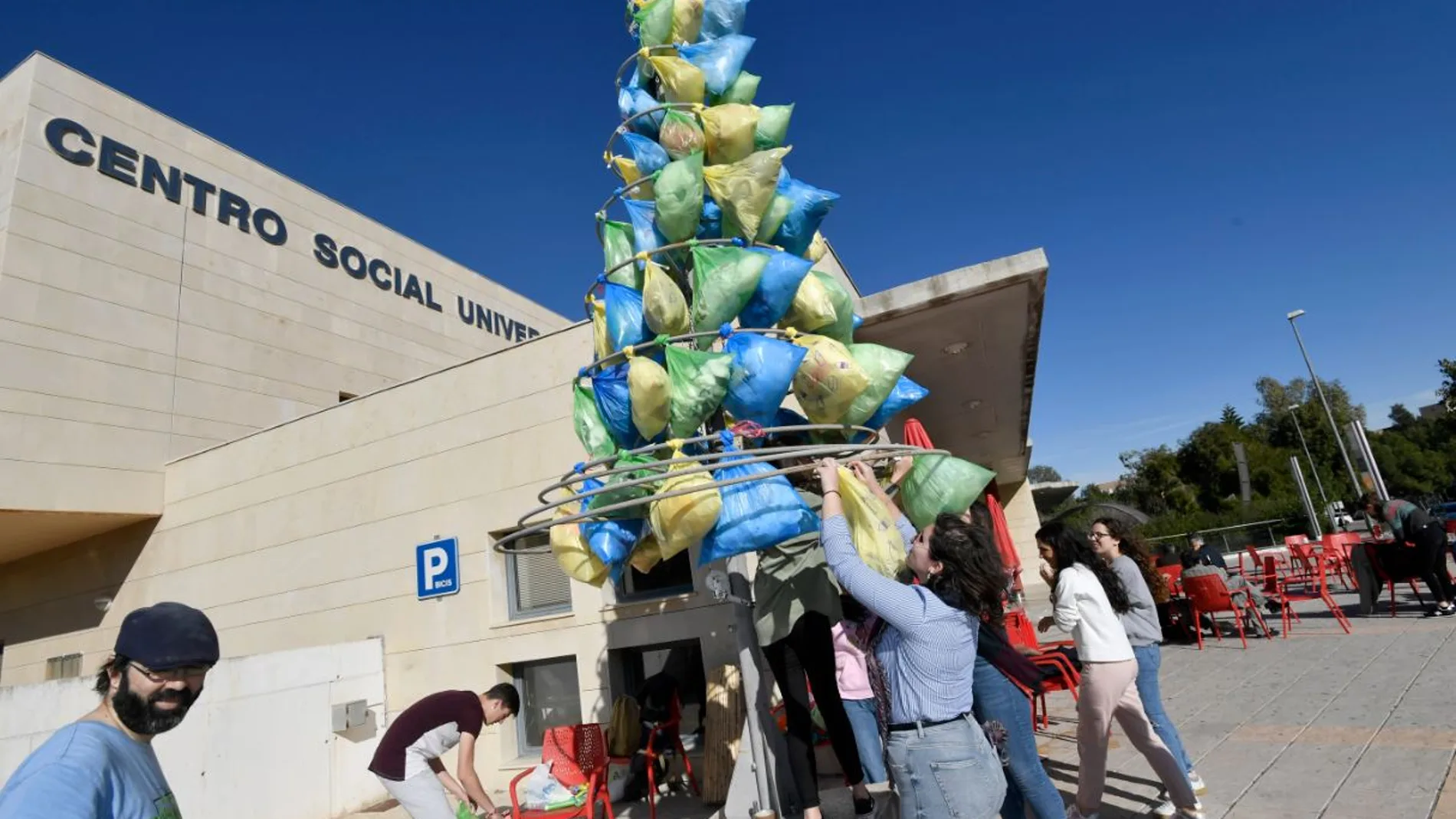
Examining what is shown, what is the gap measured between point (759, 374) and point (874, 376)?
2.12 ft

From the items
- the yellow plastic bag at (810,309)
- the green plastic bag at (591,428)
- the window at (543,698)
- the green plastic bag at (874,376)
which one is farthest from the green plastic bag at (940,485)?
the window at (543,698)

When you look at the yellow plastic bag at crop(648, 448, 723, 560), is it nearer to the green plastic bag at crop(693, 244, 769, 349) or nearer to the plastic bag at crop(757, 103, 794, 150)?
the green plastic bag at crop(693, 244, 769, 349)

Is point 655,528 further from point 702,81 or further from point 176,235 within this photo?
point 176,235

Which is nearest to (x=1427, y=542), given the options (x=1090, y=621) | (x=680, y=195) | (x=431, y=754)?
(x=1090, y=621)

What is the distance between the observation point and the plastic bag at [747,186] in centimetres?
386

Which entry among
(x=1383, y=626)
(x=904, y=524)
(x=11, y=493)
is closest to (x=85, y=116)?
(x=11, y=493)

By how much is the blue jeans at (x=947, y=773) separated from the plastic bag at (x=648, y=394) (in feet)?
5.55

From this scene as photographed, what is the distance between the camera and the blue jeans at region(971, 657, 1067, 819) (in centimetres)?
307

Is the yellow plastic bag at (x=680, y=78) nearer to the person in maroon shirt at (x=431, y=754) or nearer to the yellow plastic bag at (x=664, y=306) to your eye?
the yellow plastic bag at (x=664, y=306)

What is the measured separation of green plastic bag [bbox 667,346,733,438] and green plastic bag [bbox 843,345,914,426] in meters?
0.68

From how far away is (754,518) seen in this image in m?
3.15

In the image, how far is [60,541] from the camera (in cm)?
1110

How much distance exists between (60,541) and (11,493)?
2.52 meters

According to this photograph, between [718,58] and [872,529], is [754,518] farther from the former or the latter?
[718,58]
